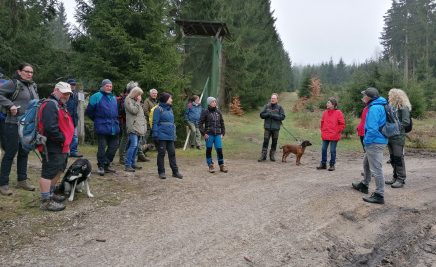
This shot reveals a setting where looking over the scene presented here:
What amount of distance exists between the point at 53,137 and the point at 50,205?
986 millimetres

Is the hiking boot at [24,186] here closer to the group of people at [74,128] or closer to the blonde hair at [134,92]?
the group of people at [74,128]

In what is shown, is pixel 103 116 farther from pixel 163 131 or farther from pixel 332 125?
pixel 332 125

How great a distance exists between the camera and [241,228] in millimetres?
5426

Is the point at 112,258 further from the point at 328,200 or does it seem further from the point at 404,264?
the point at 328,200

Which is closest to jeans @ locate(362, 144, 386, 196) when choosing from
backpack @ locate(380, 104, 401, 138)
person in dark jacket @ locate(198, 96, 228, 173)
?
backpack @ locate(380, 104, 401, 138)

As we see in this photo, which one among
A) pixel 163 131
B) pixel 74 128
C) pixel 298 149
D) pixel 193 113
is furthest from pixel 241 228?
pixel 193 113

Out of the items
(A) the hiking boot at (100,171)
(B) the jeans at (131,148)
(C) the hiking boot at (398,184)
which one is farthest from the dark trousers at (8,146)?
(C) the hiking boot at (398,184)

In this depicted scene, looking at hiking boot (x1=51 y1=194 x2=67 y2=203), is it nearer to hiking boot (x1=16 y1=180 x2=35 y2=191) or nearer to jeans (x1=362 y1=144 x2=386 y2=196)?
hiking boot (x1=16 y1=180 x2=35 y2=191)

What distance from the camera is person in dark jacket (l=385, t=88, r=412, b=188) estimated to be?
8180 millimetres

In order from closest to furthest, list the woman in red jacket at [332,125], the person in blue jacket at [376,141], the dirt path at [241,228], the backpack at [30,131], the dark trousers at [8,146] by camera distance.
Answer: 1. the dirt path at [241,228]
2. the backpack at [30,131]
3. the dark trousers at [8,146]
4. the person in blue jacket at [376,141]
5. the woman in red jacket at [332,125]

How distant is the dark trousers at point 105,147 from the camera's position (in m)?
7.98

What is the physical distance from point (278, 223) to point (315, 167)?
526cm

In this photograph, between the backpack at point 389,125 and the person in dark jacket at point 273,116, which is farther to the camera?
the person in dark jacket at point 273,116

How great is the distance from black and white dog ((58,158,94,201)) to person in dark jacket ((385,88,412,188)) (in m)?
6.03
